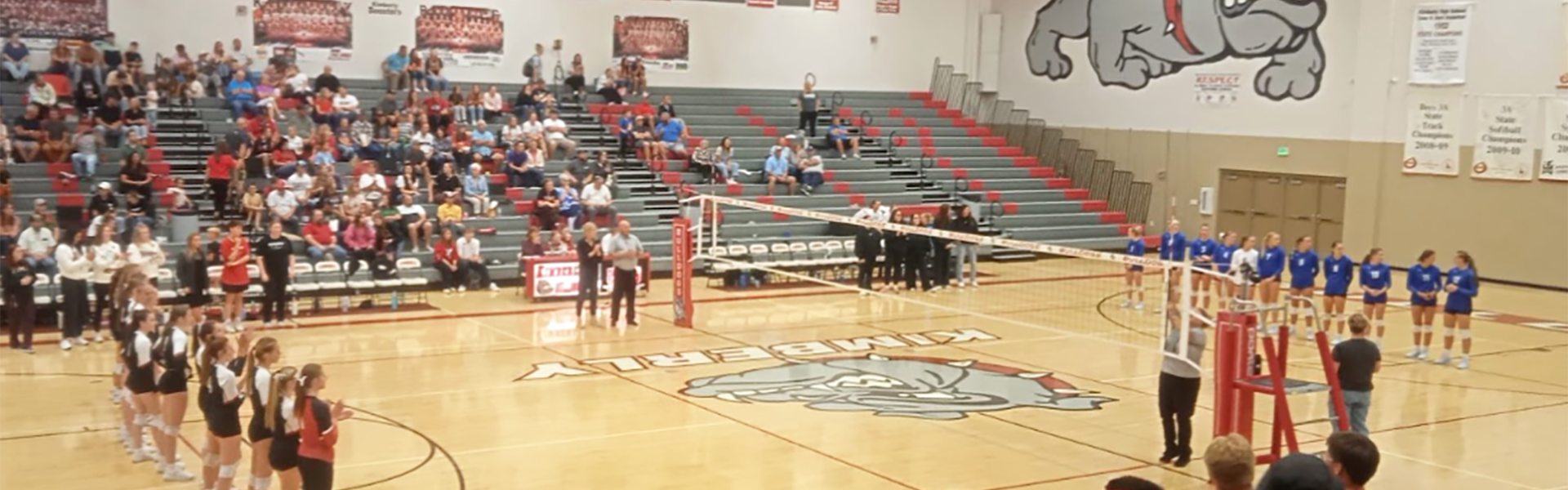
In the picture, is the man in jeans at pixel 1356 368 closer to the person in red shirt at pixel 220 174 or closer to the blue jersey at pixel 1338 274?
the blue jersey at pixel 1338 274

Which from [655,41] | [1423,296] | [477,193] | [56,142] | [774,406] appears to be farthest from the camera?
[655,41]

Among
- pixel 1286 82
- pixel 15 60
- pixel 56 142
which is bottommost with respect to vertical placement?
pixel 56 142

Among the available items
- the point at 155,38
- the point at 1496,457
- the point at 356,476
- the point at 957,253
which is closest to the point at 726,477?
the point at 356,476

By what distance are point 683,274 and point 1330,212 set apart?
17.6 metres

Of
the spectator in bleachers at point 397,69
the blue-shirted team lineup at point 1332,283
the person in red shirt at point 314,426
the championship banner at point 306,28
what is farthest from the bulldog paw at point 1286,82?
the person in red shirt at point 314,426

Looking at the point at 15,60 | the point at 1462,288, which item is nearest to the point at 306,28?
the point at 15,60

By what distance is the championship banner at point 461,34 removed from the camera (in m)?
Answer: 33.1

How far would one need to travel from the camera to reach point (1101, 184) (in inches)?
1468

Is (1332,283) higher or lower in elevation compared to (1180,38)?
lower

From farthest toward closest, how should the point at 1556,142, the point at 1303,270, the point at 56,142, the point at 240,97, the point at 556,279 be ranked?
the point at 240,97, the point at 1556,142, the point at 56,142, the point at 556,279, the point at 1303,270

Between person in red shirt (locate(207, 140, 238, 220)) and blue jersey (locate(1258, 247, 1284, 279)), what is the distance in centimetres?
1741

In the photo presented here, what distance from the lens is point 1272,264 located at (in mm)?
21281

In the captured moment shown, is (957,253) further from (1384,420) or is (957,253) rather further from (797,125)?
(1384,420)

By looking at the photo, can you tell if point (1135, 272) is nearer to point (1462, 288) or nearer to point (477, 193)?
point (1462, 288)
